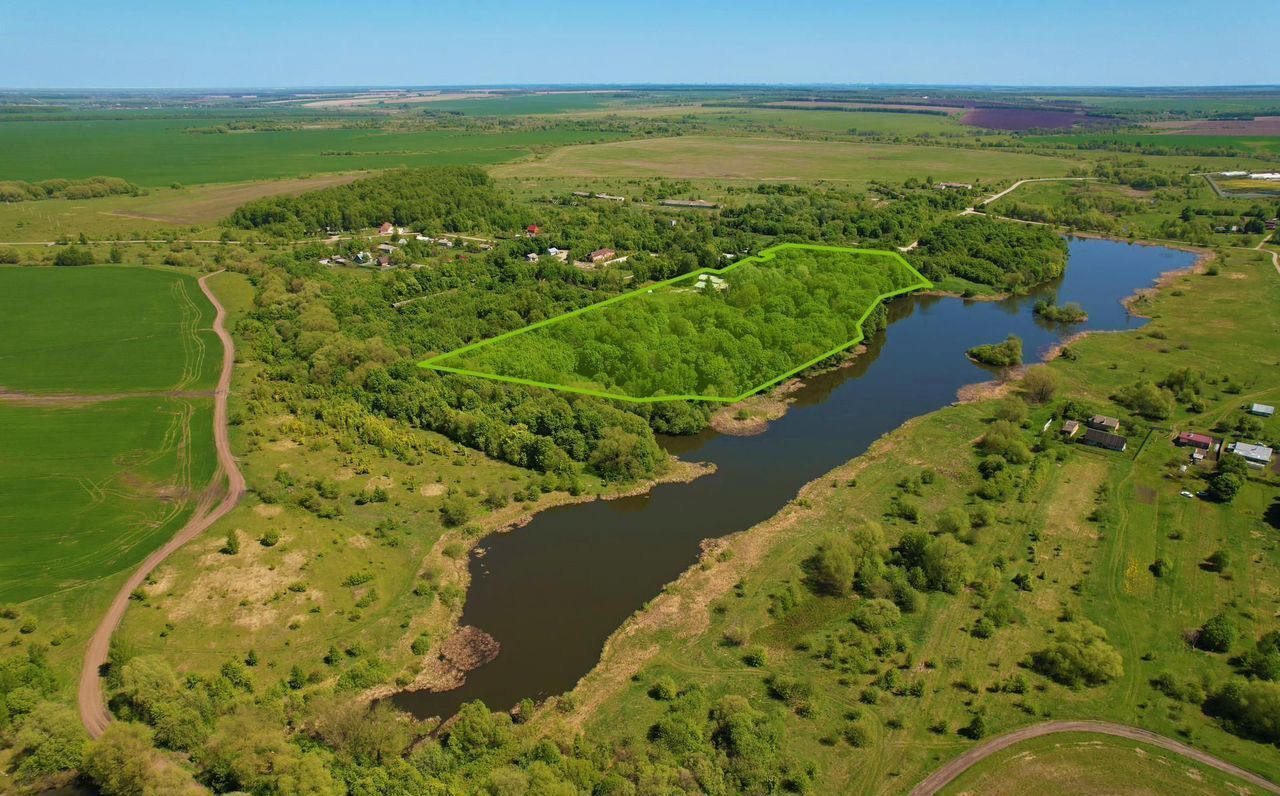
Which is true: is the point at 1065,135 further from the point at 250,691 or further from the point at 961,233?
the point at 250,691

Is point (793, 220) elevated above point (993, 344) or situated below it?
above

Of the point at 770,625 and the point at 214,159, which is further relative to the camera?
the point at 214,159

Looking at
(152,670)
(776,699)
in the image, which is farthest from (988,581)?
(152,670)

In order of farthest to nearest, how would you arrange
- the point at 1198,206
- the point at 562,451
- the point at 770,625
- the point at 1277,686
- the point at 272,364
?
the point at 1198,206, the point at 272,364, the point at 562,451, the point at 770,625, the point at 1277,686

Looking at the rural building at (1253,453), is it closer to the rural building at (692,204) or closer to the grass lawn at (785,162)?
the rural building at (692,204)

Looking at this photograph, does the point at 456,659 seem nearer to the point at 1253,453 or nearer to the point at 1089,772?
the point at 1089,772

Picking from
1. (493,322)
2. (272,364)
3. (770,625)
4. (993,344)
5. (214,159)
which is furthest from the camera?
(214,159)

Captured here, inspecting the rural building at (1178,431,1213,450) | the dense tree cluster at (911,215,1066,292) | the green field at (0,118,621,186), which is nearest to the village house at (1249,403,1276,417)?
the rural building at (1178,431,1213,450)
